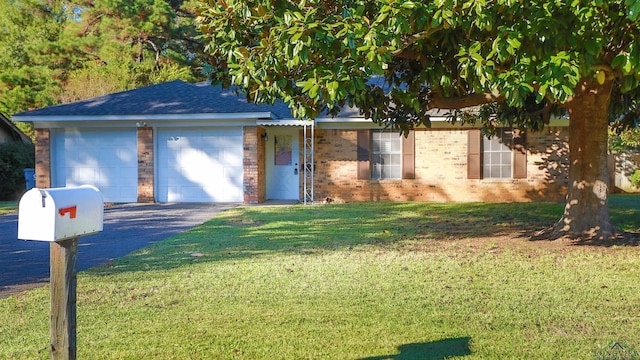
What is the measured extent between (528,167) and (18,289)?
13748 mm

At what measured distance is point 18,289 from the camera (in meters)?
5.74

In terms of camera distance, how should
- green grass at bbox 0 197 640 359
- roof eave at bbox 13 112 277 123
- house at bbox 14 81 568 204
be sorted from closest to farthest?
green grass at bbox 0 197 640 359, roof eave at bbox 13 112 277 123, house at bbox 14 81 568 204

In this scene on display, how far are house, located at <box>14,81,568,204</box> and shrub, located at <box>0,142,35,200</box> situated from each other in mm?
5393

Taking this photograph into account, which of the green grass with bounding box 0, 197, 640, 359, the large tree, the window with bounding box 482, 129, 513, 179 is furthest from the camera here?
the window with bounding box 482, 129, 513, 179

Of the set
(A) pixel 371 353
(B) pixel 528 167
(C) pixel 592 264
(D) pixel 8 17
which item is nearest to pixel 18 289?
(A) pixel 371 353

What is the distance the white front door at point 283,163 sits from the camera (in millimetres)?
16516

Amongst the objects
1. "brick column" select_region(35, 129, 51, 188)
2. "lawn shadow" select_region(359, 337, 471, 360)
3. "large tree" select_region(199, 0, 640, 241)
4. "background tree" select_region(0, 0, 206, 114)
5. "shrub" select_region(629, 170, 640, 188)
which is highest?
"background tree" select_region(0, 0, 206, 114)

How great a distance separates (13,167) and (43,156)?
5580 mm

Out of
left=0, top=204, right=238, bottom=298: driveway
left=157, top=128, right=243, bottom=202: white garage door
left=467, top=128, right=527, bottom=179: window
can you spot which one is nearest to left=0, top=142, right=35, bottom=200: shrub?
left=0, top=204, right=238, bottom=298: driveway

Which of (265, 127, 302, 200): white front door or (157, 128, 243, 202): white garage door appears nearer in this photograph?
(157, 128, 243, 202): white garage door

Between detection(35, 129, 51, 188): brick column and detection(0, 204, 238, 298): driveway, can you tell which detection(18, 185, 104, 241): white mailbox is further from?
detection(35, 129, 51, 188): brick column

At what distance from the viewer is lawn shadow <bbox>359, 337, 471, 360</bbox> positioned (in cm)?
380

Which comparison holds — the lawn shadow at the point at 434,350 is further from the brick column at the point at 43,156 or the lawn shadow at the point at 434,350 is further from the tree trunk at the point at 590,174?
the brick column at the point at 43,156

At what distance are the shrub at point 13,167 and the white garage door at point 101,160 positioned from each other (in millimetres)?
5442
